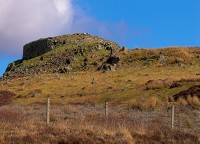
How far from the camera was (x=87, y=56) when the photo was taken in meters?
87.6

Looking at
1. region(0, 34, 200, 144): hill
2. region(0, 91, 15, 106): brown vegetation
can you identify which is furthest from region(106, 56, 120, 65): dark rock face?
region(0, 91, 15, 106): brown vegetation

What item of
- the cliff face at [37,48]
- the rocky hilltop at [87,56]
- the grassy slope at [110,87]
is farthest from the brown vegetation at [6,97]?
the cliff face at [37,48]

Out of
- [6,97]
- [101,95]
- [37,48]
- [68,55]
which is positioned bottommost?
[101,95]

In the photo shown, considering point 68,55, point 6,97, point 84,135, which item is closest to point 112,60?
point 68,55

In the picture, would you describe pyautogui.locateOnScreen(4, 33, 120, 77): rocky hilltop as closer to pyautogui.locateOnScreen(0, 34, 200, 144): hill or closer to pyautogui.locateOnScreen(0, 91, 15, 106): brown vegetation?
pyautogui.locateOnScreen(0, 34, 200, 144): hill

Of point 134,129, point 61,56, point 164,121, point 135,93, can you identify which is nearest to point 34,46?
point 61,56

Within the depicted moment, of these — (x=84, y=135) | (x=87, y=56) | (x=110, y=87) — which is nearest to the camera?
(x=84, y=135)

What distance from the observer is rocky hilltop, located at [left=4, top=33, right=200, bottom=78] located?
73.9 m

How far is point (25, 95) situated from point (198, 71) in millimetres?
22888

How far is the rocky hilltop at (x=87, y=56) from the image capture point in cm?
7394

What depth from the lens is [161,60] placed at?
73.6 m

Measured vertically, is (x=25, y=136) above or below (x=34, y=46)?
below

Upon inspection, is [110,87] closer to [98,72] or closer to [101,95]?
[101,95]

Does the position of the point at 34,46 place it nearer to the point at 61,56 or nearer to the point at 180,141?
the point at 61,56
